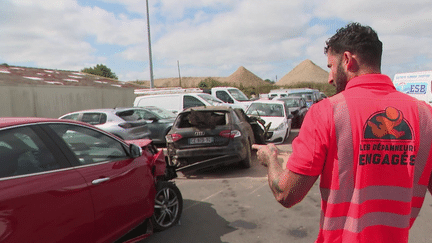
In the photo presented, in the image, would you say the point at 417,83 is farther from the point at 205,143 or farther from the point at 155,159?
the point at 155,159

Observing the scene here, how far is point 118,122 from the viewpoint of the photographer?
30.4 feet

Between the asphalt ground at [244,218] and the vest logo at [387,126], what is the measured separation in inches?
109

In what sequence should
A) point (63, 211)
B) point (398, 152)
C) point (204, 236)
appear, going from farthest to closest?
point (204, 236)
point (63, 211)
point (398, 152)

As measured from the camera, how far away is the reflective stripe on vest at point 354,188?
3.92 feet

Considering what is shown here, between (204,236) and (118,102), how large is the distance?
1816 centimetres

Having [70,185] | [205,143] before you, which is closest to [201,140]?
[205,143]

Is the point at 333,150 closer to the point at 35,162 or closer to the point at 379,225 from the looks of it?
the point at 379,225

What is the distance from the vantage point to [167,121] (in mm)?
10812

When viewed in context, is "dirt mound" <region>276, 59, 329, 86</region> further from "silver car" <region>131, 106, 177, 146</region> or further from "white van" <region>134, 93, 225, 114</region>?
"silver car" <region>131, 106, 177, 146</region>

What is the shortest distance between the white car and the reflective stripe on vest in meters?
8.70

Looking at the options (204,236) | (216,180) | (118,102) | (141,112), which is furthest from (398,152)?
(118,102)

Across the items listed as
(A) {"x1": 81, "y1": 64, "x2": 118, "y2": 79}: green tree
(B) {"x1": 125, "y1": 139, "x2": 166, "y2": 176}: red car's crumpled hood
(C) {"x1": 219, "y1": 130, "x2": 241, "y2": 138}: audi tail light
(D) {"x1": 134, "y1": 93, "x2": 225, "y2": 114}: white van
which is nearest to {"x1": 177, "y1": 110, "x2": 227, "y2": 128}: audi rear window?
(C) {"x1": 219, "y1": 130, "x2": 241, "y2": 138}: audi tail light

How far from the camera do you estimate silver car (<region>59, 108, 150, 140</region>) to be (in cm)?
908

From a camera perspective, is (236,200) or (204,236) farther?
(236,200)
